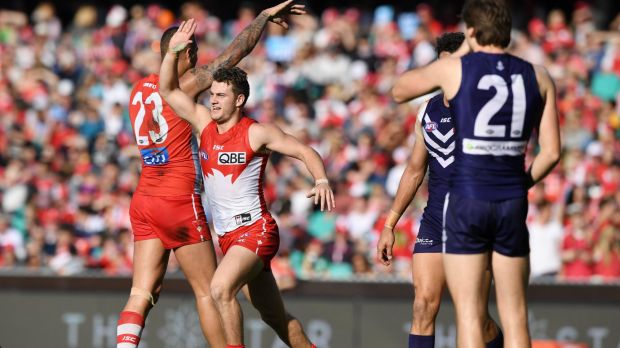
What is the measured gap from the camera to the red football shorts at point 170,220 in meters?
8.83

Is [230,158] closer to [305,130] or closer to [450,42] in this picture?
[450,42]

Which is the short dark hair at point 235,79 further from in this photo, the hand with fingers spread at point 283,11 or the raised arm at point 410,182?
the raised arm at point 410,182

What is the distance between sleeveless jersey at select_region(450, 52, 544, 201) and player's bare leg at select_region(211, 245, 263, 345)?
2.10 m

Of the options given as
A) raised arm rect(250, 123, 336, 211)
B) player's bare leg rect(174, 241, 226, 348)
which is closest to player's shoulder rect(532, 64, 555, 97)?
raised arm rect(250, 123, 336, 211)

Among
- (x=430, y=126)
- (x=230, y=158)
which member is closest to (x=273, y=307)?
(x=230, y=158)

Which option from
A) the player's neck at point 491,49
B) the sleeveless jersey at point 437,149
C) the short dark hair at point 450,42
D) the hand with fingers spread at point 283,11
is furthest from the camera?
the hand with fingers spread at point 283,11

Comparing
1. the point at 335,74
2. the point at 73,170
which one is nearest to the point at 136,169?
the point at 73,170

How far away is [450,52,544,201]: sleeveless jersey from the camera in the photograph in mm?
6750

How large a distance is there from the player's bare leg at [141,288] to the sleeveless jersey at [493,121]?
2859 mm

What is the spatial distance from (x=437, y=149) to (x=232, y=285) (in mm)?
1759

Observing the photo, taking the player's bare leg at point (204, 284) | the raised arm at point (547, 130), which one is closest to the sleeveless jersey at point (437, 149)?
the raised arm at point (547, 130)

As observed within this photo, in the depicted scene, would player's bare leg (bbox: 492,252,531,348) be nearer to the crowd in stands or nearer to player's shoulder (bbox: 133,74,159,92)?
player's shoulder (bbox: 133,74,159,92)

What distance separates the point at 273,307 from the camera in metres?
8.93

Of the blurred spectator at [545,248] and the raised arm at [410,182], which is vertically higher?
the raised arm at [410,182]
